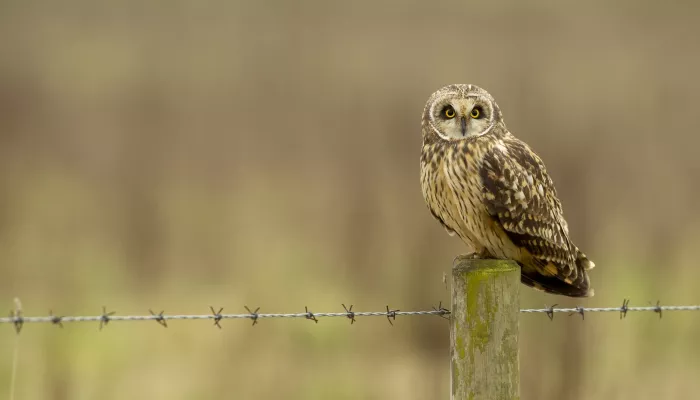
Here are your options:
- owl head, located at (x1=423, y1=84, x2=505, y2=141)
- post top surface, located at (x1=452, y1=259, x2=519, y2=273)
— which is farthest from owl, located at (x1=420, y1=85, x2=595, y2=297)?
post top surface, located at (x1=452, y1=259, x2=519, y2=273)

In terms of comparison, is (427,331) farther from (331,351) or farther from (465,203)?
(465,203)

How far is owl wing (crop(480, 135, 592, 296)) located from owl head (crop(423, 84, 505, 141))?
0.13m

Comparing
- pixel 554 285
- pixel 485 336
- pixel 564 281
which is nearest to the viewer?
pixel 485 336

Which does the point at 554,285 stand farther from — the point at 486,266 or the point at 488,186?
the point at 486,266

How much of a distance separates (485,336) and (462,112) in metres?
1.39

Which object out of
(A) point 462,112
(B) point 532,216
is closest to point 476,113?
(A) point 462,112

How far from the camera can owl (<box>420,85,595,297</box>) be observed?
484 cm

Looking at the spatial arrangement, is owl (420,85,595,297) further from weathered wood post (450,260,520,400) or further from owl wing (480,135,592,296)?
weathered wood post (450,260,520,400)

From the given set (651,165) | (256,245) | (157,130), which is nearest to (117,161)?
(157,130)

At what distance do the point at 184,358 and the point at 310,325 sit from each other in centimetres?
92

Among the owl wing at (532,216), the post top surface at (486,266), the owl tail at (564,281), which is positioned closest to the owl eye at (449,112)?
the owl wing at (532,216)

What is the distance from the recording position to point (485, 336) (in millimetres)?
3834

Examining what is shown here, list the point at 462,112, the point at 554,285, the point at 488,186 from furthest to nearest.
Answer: the point at 554,285
the point at 462,112
the point at 488,186

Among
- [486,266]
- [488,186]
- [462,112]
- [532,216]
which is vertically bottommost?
[486,266]
